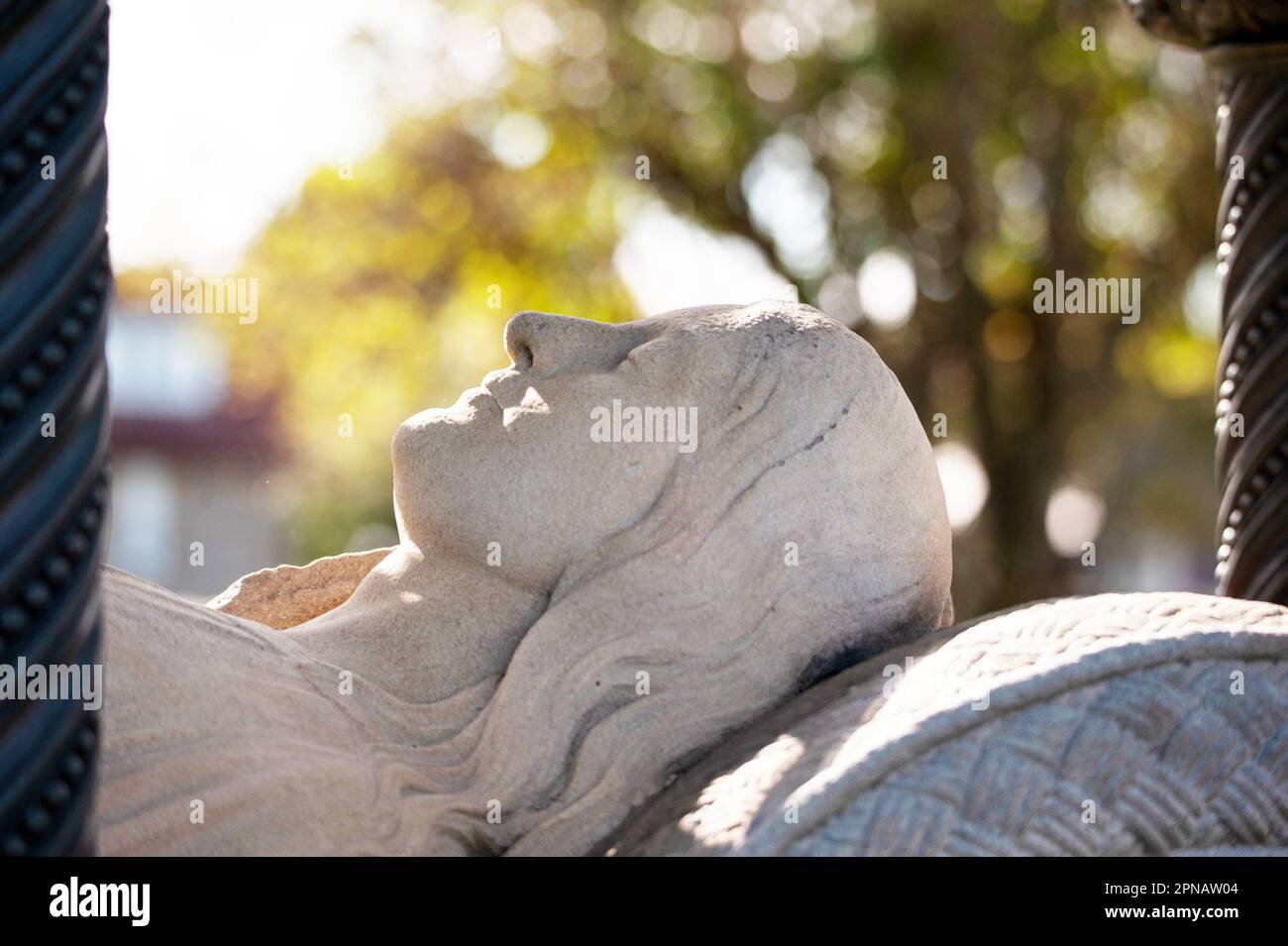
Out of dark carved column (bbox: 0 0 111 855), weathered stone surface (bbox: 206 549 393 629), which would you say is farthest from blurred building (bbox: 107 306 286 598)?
dark carved column (bbox: 0 0 111 855)

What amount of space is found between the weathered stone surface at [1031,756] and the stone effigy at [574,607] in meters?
0.19

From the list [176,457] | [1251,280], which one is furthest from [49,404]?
[176,457]

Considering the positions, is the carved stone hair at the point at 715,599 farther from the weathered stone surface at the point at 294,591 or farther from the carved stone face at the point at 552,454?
the weathered stone surface at the point at 294,591

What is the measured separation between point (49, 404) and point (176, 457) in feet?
82.3

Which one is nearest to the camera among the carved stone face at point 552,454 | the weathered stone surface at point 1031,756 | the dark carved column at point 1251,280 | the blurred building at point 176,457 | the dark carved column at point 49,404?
the dark carved column at point 49,404

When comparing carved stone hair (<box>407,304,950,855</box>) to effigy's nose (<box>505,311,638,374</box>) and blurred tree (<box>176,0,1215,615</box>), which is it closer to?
effigy's nose (<box>505,311,638,374</box>)

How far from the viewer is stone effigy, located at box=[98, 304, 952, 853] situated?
2486 millimetres

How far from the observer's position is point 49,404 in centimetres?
161

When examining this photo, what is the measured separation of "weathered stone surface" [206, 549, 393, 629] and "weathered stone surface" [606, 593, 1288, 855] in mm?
1191

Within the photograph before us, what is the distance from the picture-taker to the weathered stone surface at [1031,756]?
2176 mm

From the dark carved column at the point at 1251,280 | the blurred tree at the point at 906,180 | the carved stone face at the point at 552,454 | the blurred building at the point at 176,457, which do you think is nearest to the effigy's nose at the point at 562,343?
the carved stone face at the point at 552,454

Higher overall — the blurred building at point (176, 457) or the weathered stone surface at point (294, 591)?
the blurred building at point (176, 457)

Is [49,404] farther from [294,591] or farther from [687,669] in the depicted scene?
[294,591]
